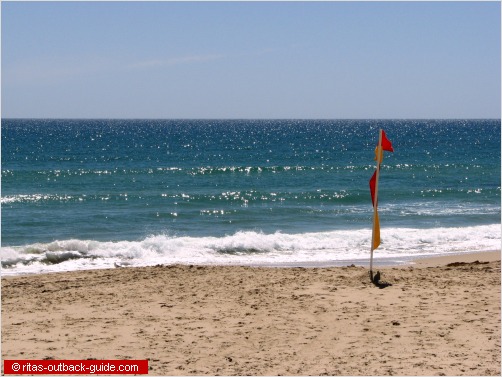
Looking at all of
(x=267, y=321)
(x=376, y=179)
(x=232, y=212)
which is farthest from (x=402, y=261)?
(x=232, y=212)

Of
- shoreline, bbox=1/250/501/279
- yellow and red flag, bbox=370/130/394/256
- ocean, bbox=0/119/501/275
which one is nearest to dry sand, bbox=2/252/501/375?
yellow and red flag, bbox=370/130/394/256

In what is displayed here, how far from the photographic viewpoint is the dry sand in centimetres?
845

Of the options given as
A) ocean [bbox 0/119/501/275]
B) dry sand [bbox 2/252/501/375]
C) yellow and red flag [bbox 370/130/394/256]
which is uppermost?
yellow and red flag [bbox 370/130/394/256]

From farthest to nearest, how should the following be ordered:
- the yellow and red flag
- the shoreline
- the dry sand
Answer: the shoreline < the yellow and red flag < the dry sand

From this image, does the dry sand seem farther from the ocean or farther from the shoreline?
the ocean

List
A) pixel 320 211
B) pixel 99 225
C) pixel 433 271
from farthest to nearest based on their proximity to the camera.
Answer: pixel 320 211 → pixel 99 225 → pixel 433 271

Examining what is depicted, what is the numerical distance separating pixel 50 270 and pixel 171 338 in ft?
24.4

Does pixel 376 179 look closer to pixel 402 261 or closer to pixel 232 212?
pixel 402 261

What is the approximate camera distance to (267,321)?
10.1 meters

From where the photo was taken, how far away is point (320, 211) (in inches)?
1064

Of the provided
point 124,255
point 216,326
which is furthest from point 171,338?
point 124,255

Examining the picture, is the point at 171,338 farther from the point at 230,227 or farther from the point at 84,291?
the point at 230,227

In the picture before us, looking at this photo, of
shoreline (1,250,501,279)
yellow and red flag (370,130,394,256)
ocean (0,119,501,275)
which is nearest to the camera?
yellow and red flag (370,130,394,256)

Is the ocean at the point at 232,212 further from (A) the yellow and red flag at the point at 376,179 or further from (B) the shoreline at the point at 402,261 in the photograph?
(A) the yellow and red flag at the point at 376,179
